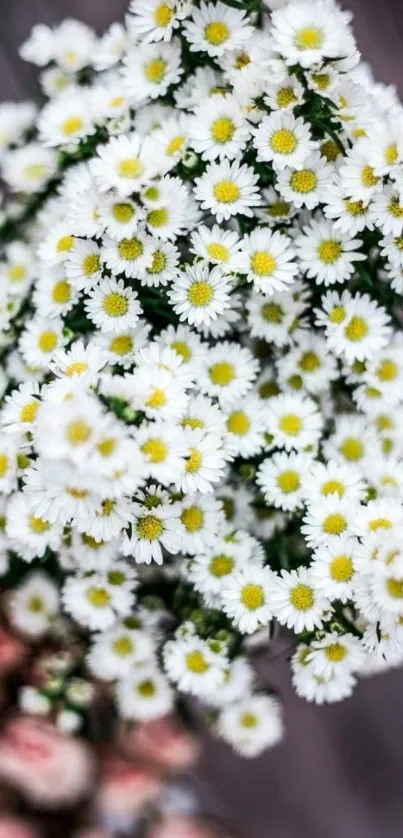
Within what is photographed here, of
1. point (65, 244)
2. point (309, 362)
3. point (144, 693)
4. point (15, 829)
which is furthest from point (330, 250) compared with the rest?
point (15, 829)

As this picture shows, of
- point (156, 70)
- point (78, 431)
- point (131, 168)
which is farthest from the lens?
point (156, 70)

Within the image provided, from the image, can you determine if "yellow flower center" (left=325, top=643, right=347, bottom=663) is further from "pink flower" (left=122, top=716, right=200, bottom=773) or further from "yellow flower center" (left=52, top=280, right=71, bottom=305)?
"yellow flower center" (left=52, top=280, right=71, bottom=305)

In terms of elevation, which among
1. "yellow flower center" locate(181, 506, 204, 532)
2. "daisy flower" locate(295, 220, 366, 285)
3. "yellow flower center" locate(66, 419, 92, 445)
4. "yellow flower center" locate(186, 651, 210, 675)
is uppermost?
"yellow flower center" locate(66, 419, 92, 445)

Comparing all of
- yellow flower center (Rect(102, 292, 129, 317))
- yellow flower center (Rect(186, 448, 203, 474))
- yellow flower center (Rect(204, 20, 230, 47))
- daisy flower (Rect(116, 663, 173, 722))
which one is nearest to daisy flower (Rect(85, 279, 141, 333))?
yellow flower center (Rect(102, 292, 129, 317))

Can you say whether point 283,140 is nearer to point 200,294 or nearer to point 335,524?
point 200,294

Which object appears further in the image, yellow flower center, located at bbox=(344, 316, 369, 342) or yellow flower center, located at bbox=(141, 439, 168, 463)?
yellow flower center, located at bbox=(344, 316, 369, 342)

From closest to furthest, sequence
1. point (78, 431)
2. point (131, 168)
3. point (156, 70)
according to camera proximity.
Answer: point (78, 431), point (131, 168), point (156, 70)

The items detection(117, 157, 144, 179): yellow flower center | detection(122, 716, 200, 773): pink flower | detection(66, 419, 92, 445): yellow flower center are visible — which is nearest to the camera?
detection(66, 419, 92, 445): yellow flower center

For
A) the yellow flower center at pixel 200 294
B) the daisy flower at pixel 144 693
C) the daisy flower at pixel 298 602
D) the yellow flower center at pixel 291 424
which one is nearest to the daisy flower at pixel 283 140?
the yellow flower center at pixel 200 294
